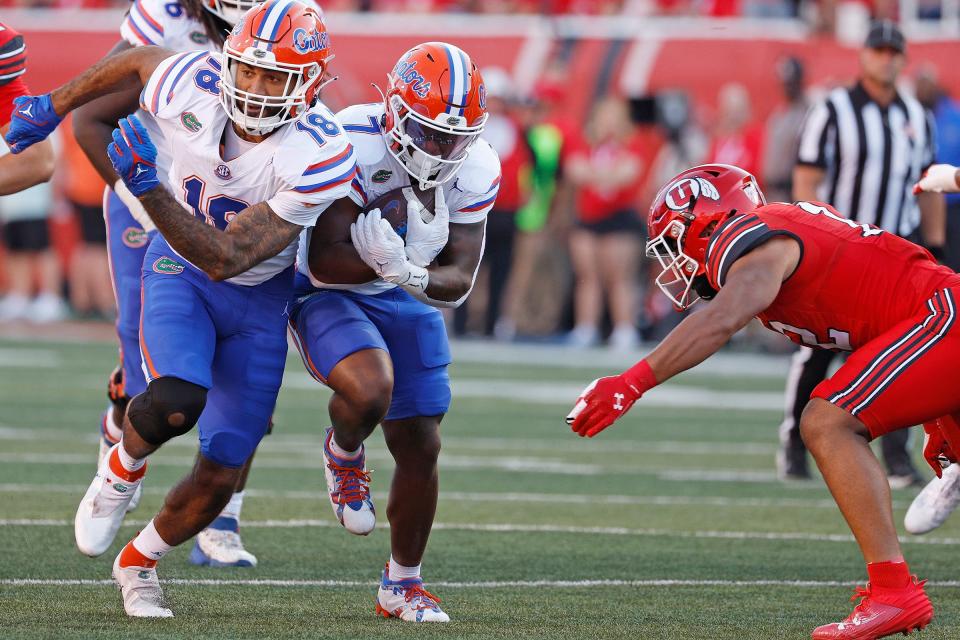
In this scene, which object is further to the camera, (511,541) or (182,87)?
(511,541)

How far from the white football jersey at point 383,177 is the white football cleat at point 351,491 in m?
0.47

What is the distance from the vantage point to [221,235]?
13.3ft

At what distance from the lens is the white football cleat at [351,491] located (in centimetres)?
447

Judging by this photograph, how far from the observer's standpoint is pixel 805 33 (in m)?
13.7

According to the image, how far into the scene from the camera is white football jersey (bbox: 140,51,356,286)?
13.5 feet

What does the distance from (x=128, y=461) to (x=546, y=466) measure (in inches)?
138

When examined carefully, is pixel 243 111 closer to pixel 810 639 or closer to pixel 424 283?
pixel 424 283

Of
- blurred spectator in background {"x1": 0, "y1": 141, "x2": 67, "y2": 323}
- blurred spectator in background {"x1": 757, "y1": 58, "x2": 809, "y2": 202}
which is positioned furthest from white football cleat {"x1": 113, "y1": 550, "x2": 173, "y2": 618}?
blurred spectator in background {"x1": 0, "y1": 141, "x2": 67, "y2": 323}

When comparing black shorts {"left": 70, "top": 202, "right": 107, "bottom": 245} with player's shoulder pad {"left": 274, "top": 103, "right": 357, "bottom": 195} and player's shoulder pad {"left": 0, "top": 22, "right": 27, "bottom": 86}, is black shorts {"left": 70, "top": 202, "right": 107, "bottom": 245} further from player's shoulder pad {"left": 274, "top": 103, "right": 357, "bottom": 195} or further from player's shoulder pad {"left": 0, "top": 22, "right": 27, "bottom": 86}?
player's shoulder pad {"left": 274, "top": 103, "right": 357, "bottom": 195}

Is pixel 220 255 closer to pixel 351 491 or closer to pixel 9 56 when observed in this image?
pixel 351 491

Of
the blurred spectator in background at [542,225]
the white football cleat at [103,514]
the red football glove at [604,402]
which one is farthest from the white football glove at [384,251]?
the blurred spectator in background at [542,225]

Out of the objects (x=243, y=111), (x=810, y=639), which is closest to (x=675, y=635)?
(x=810, y=639)

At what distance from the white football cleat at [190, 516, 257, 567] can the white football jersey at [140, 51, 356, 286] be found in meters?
1.10

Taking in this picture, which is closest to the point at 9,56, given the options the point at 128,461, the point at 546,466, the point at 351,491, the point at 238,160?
the point at 238,160
